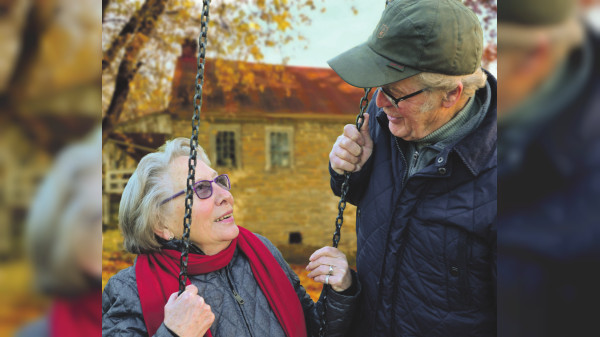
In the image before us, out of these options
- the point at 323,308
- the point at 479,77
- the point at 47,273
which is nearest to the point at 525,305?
the point at 47,273

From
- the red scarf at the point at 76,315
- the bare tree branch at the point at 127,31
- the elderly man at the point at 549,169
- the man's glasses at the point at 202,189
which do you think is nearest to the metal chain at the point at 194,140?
the man's glasses at the point at 202,189

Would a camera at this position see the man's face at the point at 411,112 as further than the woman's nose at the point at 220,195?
No

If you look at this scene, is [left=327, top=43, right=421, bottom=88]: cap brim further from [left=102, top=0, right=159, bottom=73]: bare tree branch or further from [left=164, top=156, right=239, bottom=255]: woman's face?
[left=102, top=0, right=159, bottom=73]: bare tree branch

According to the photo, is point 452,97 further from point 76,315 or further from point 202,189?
point 76,315

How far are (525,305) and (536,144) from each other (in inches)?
7.3

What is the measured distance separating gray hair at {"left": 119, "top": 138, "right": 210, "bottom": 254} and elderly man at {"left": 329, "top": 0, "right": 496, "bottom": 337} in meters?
0.95

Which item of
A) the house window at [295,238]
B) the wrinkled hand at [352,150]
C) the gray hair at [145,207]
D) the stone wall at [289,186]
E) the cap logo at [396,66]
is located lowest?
the house window at [295,238]

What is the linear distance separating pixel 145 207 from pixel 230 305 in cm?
60

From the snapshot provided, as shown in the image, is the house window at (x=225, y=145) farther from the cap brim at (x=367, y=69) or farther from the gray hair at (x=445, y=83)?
the gray hair at (x=445, y=83)

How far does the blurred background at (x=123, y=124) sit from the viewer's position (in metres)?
0.40

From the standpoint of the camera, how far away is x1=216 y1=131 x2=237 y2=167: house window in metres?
13.5

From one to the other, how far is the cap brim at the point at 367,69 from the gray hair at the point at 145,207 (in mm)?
970

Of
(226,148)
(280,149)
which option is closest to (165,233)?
(226,148)

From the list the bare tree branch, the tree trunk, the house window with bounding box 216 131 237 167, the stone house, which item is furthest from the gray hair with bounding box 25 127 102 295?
the house window with bounding box 216 131 237 167
